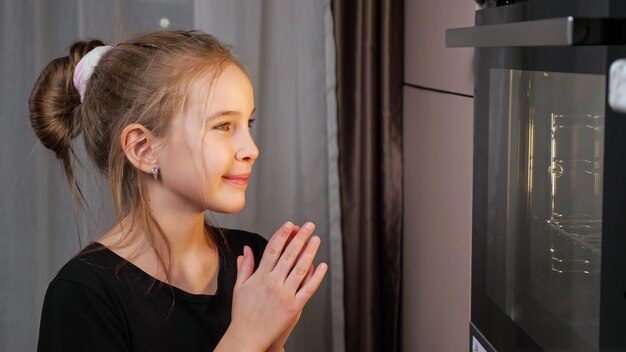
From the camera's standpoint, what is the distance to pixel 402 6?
2.25 m

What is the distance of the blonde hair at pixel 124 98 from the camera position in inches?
52.9

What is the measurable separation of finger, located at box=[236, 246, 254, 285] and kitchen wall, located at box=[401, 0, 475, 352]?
528 millimetres

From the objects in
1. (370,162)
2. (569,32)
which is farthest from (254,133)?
(569,32)

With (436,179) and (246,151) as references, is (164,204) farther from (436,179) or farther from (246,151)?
(436,179)

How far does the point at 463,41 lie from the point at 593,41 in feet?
1.23

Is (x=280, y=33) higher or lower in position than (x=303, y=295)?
higher

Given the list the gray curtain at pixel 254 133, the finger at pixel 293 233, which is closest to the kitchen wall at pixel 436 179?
the gray curtain at pixel 254 133

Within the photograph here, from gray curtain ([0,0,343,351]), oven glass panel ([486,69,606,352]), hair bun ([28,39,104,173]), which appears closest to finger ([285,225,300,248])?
oven glass panel ([486,69,606,352])

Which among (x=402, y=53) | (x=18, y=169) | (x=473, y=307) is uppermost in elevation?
(x=402, y=53)

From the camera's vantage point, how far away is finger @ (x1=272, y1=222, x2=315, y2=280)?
49.8 inches

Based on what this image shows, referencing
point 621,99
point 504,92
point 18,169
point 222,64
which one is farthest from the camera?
point 18,169

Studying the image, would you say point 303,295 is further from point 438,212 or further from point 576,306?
point 438,212

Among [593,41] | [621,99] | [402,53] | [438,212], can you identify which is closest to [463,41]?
[593,41]

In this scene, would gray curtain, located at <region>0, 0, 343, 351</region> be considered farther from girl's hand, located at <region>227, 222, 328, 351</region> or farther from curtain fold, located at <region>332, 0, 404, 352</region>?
girl's hand, located at <region>227, 222, 328, 351</region>
